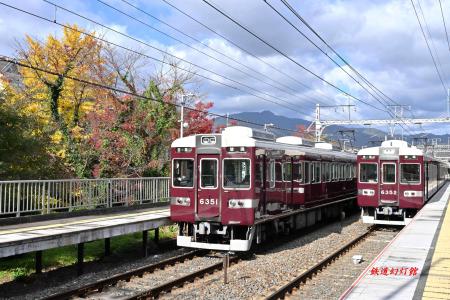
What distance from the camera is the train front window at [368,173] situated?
1994 centimetres

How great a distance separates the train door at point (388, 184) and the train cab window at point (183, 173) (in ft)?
28.5

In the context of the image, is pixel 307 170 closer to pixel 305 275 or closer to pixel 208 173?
pixel 208 173

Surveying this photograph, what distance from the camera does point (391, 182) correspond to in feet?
64.1

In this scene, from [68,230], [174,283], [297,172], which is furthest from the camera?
[297,172]

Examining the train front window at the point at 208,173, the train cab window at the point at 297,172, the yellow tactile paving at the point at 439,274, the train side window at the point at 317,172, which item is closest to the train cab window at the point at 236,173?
the train front window at the point at 208,173

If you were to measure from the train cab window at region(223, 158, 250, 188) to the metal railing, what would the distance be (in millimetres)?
5021

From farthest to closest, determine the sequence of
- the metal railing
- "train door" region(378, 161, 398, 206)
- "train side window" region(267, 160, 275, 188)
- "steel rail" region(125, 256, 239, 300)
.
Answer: "train door" region(378, 161, 398, 206) → "train side window" region(267, 160, 275, 188) → the metal railing → "steel rail" region(125, 256, 239, 300)

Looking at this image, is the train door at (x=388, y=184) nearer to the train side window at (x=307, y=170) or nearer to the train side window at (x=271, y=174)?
the train side window at (x=307, y=170)

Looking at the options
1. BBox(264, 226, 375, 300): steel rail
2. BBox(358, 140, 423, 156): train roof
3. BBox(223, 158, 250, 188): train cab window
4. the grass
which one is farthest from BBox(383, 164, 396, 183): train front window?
the grass

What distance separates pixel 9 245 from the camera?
9664mm

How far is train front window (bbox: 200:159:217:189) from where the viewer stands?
1398 centimetres

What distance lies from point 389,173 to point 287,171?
5.21 meters

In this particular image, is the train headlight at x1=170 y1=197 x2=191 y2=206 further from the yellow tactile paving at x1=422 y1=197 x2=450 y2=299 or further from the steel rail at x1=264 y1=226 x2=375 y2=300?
the yellow tactile paving at x1=422 y1=197 x2=450 y2=299

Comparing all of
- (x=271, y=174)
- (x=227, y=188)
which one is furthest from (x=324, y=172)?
(x=227, y=188)
